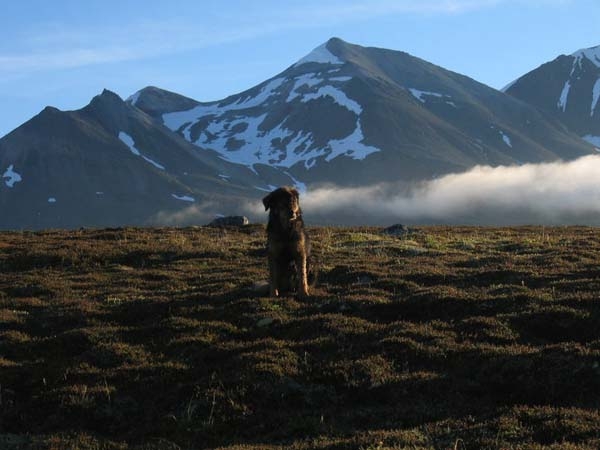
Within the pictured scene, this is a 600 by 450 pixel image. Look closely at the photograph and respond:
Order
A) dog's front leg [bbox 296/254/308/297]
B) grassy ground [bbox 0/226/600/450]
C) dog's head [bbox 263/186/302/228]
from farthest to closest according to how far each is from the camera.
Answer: dog's front leg [bbox 296/254/308/297]
dog's head [bbox 263/186/302/228]
grassy ground [bbox 0/226/600/450]

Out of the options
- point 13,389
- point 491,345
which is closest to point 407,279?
point 491,345

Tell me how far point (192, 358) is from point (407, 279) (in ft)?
29.4

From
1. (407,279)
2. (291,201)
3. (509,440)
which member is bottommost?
(509,440)

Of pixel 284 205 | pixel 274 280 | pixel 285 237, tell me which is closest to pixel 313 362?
pixel 285 237

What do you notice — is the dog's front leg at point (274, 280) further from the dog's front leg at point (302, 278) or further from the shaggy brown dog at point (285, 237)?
the dog's front leg at point (302, 278)

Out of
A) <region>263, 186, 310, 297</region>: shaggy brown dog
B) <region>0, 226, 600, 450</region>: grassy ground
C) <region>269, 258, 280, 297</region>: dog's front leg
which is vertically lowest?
<region>0, 226, 600, 450</region>: grassy ground

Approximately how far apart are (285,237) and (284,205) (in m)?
0.79

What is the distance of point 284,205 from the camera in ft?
50.9

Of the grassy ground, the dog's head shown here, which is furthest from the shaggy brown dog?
the grassy ground

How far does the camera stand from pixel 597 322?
13711 mm

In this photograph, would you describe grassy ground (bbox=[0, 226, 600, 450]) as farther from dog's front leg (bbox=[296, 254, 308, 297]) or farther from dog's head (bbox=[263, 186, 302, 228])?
dog's head (bbox=[263, 186, 302, 228])

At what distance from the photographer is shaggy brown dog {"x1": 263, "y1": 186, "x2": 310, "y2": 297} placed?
1552cm

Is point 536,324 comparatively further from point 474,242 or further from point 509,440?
point 474,242

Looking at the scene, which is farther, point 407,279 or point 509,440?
point 407,279
